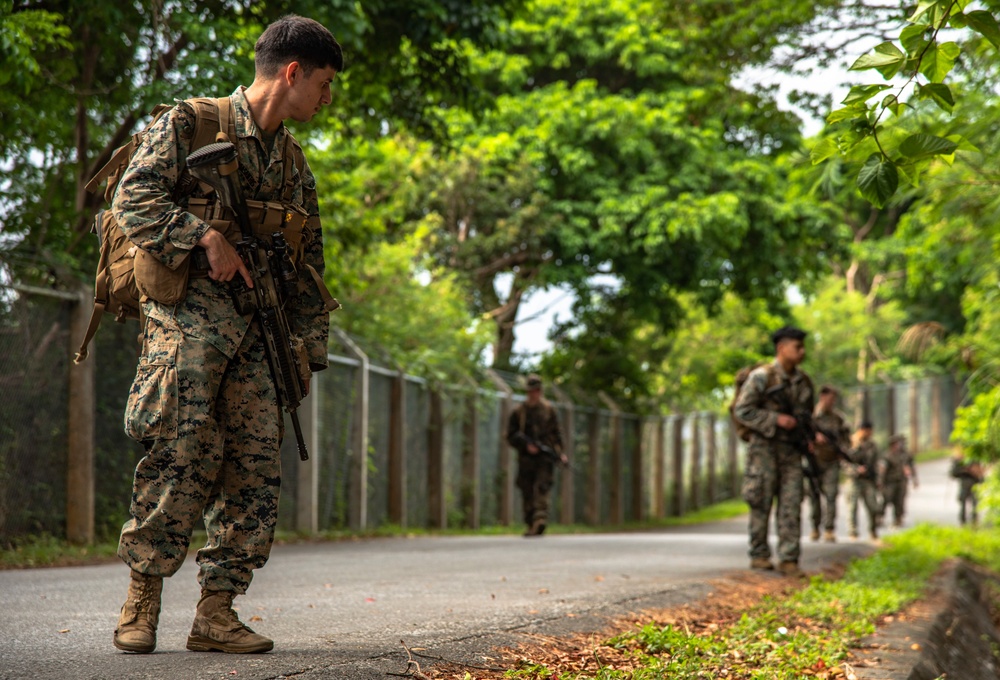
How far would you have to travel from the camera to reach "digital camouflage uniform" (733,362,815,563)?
920 centimetres

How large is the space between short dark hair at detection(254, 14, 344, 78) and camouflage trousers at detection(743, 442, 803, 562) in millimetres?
6078

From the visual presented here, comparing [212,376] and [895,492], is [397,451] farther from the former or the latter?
[895,492]

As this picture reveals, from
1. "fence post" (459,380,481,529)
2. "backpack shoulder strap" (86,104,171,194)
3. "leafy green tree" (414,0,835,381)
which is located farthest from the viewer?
"leafy green tree" (414,0,835,381)

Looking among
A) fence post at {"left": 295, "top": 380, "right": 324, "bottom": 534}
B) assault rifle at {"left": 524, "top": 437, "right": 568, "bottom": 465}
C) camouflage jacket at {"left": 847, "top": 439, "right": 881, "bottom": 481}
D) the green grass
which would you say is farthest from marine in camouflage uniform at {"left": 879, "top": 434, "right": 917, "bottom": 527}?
fence post at {"left": 295, "top": 380, "right": 324, "bottom": 534}

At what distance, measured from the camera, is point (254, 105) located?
4086mm

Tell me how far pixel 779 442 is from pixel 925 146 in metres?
5.16

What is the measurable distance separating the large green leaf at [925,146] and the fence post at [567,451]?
16.7 m

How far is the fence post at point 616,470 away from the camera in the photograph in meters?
23.8

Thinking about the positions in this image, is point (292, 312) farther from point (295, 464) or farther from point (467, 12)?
point (295, 464)

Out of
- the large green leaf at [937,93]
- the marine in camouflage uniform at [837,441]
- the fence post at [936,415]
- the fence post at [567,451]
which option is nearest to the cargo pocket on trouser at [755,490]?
the marine in camouflage uniform at [837,441]

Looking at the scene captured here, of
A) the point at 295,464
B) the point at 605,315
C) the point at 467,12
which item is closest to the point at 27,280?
the point at 295,464

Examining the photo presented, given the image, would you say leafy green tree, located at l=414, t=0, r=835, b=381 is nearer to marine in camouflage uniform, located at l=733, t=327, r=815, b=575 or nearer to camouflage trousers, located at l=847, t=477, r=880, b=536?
camouflage trousers, located at l=847, t=477, r=880, b=536

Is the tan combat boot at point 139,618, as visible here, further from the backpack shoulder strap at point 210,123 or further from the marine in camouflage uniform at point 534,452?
the marine in camouflage uniform at point 534,452

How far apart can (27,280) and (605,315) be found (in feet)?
53.6
